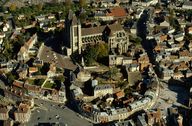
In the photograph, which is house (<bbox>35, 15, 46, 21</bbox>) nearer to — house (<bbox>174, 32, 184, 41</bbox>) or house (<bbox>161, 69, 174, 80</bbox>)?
house (<bbox>174, 32, 184, 41</bbox>)

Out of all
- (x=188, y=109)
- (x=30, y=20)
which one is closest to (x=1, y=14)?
(x=30, y=20)

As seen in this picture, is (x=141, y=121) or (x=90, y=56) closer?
(x=141, y=121)

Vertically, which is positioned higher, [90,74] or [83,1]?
[83,1]

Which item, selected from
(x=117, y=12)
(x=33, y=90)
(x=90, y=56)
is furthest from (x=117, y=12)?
(x=33, y=90)

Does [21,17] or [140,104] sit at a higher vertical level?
[21,17]

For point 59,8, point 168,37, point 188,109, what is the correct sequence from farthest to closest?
point 59,8 < point 168,37 < point 188,109

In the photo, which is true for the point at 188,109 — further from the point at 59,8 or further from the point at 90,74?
the point at 59,8

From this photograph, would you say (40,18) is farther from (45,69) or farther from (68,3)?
A: (45,69)

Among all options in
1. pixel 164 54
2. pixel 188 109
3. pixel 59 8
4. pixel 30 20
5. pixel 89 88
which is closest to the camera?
pixel 188 109

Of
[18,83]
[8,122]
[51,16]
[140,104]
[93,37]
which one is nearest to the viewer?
[8,122]
